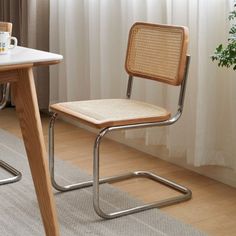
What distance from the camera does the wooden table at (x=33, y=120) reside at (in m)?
1.81

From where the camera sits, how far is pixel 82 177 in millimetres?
2715

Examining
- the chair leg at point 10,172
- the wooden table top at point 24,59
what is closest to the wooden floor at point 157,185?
A: the chair leg at point 10,172

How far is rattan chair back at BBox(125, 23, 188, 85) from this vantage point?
2.30 meters

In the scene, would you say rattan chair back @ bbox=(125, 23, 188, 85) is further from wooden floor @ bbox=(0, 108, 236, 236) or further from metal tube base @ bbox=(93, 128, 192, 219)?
wooden floor @ bbox=(0, 108, 236, 236)

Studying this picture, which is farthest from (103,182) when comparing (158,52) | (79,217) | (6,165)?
(158,52)

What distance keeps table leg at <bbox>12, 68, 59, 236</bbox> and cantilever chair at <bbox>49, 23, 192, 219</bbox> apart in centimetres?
31

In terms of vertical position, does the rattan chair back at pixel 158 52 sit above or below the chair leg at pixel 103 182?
above

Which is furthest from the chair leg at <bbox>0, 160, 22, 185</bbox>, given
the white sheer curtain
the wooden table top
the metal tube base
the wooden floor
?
the wooden table top

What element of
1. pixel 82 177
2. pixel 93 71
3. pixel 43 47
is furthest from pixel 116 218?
pixel 43 47

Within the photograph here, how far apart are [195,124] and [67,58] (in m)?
1.28

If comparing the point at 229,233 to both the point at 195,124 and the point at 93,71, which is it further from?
the point at 93,71

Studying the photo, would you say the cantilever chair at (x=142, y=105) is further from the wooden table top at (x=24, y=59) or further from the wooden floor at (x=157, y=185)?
the wooden table top at (x=24, y=59)

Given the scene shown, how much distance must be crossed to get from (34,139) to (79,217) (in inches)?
20.2

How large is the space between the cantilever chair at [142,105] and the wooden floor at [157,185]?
8 cm
